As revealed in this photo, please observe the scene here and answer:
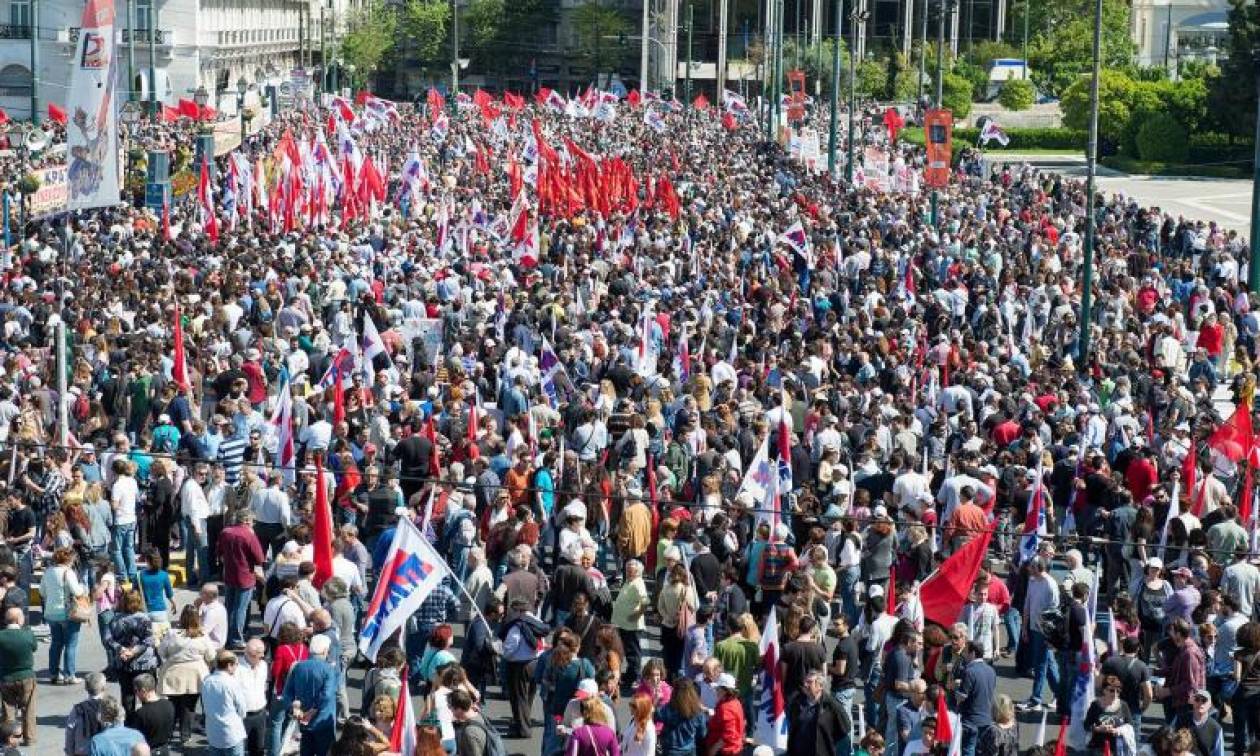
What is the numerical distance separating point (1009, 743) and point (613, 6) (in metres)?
115

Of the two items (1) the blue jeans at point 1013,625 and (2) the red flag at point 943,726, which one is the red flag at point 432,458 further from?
(2) the red flag at point 943,726

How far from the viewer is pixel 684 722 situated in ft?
44.9

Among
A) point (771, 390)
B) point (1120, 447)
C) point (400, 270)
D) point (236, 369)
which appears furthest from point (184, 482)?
point (400, 270)

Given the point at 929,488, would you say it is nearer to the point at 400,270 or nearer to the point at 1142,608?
the point at 1142,608

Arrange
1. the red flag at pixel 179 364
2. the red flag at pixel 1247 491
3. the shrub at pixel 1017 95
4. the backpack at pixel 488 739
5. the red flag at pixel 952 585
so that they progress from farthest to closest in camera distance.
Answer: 1. the shrub at pixel 1017 95
2. the red flag at pixel 179 364
3. the red flag at pixel 1247 491
4. the red flag at pixel 952 585
5. the backpack at pixel 488 739

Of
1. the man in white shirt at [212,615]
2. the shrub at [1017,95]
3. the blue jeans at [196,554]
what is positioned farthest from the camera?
the shrub at [1017,95]

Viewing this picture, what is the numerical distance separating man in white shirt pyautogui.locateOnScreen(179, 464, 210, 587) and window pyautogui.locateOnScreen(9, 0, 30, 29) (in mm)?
76996

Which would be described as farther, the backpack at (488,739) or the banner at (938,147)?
the banner at (938,147)

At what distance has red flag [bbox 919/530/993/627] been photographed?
1568cm

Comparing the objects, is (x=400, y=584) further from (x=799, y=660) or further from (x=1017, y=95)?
(x=1017, y=95)

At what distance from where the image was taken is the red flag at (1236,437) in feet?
66.0

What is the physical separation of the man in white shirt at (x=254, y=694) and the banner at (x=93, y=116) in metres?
7.53

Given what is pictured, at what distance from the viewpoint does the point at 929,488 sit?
20.0 m

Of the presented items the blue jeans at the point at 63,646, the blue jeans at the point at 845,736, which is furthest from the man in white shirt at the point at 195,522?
the blue jeans at the point at 845,736
